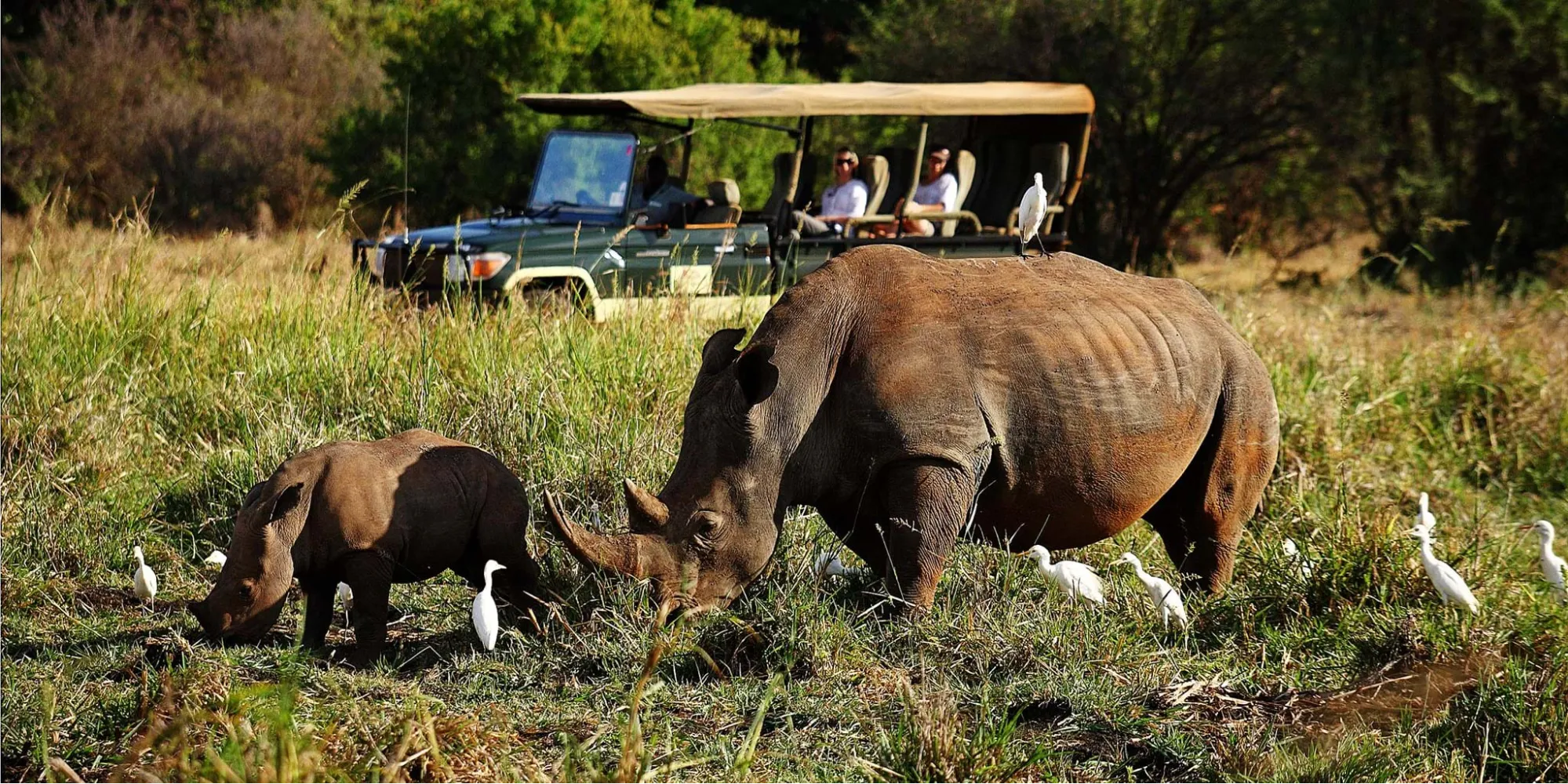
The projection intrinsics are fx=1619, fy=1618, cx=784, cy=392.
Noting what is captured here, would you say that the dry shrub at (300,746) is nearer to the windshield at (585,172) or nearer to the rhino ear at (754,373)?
the rhino ear at (754,373)

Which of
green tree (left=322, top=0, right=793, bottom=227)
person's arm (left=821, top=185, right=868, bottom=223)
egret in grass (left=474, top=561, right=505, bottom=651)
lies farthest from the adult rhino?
green tree (left=322, top=0, right=793, bottom=227)

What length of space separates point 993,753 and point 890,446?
1.10 meters

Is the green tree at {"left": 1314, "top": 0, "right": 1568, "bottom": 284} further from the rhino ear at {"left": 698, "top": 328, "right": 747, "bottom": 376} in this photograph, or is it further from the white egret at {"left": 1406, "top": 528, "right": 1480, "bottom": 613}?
the rhino ear at {"left": 698, "top": 328, "right": 747, "bottom": 376}

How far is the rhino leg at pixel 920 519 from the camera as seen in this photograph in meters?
4.74

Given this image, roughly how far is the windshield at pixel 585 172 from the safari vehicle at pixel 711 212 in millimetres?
12

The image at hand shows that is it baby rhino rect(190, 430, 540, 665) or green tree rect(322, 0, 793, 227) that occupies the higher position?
baby rhino rect(190, 430, 540, 665)

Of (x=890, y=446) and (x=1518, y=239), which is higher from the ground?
(x=890, y=446)

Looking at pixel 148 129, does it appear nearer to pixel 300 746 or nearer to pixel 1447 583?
pixel 1447 583

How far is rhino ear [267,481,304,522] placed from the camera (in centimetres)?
476

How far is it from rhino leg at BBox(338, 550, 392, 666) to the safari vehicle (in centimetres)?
484

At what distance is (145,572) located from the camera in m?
5.49

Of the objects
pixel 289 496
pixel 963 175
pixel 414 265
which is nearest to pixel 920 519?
pixel 289 496

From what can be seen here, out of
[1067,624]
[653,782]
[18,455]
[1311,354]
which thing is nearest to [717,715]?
[653,782]

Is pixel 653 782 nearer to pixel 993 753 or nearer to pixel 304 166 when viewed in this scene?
pixel 993 753
